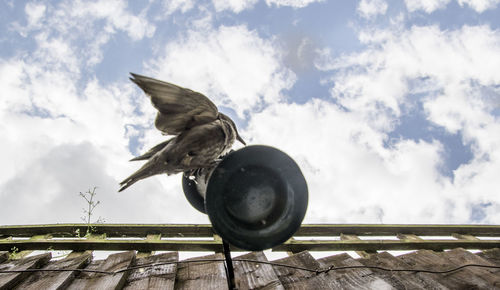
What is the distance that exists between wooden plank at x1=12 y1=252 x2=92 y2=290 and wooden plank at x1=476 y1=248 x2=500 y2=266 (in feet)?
13.1

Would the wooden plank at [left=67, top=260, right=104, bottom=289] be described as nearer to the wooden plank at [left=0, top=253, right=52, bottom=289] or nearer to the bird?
the wooden plank at [left=0, top=253, right=52, bottom=289]

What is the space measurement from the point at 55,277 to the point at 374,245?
10.1 feet

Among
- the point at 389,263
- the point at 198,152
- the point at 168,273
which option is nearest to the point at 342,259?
the point at 389,263

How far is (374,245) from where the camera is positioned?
3.17 metres

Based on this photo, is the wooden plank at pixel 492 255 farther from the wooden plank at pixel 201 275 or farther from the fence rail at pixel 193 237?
the wooden plank at pixel 201 275

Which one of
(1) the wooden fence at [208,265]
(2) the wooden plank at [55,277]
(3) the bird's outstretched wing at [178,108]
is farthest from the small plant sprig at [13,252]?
(3) the bird's outstretched wing at [178,108]

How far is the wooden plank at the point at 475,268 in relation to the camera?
7.89 ft

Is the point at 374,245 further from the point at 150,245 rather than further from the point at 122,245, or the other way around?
the point at 122,245

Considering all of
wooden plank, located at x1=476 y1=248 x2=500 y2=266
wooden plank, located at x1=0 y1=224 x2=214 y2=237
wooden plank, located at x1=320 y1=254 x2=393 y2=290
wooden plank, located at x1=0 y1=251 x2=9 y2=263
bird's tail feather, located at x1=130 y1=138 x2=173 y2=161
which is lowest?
wooden plank, located at x1=476 y1=248 x2=500 y2=266

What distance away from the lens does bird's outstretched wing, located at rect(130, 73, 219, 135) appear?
1469 millimetres

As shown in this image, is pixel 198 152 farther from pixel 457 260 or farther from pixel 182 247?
pixel 457 260

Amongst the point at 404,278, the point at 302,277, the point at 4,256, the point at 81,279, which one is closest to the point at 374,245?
the point at 404,278

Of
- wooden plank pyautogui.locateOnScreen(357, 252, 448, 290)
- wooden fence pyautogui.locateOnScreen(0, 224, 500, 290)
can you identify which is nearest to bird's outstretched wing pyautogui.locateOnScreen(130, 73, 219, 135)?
wooden fence pyautogui.locateOnScreen(0, 224, 500, 290)

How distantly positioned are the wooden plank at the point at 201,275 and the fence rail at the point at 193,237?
481 mm
